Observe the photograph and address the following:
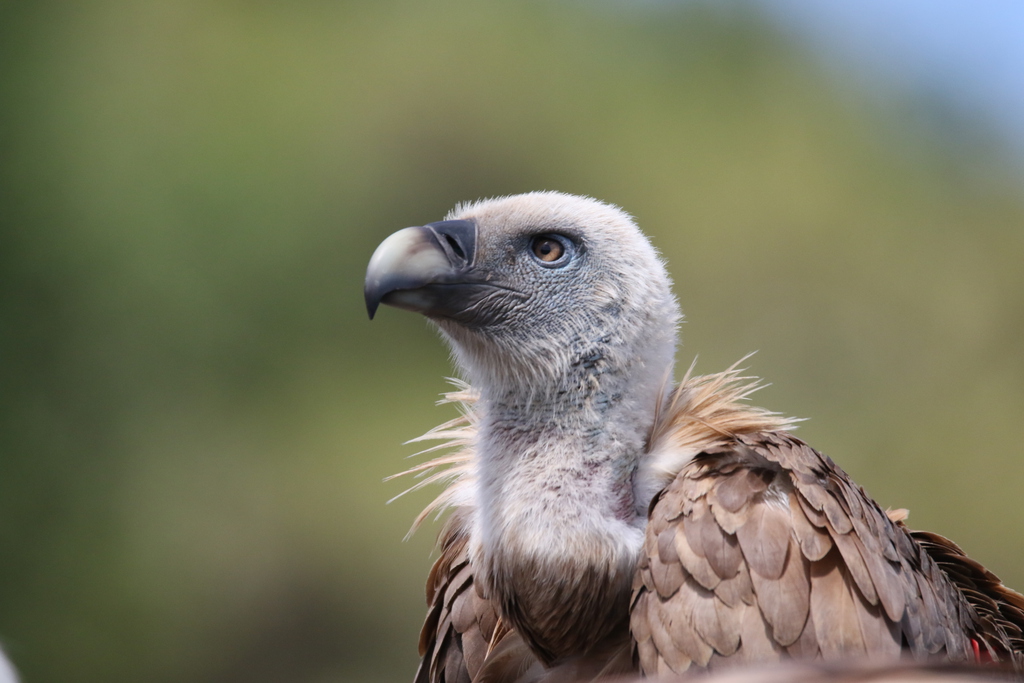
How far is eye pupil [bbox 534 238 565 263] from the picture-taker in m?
1.99

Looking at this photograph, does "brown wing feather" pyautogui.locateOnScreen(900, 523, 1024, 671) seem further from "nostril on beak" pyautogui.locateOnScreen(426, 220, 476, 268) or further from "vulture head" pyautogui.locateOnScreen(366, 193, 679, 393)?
"nostril on beak" pyautogui.locateOnScreen(426, 220, 476, 268)

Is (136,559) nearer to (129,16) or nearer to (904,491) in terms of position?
(129,16)

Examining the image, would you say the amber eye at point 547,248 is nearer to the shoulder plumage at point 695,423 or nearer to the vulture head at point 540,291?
the vulture head at point 540,291

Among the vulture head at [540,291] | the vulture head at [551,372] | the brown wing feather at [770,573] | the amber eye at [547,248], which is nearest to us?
the brown wing feather at [770,573]

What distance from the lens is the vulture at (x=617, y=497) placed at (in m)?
1.56

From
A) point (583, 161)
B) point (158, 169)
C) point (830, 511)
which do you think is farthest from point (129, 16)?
point (830, 511)

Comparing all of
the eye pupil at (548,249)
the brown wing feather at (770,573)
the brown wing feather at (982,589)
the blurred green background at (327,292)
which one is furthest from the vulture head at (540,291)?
the blurred green background at (327,292)

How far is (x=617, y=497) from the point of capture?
175 cm

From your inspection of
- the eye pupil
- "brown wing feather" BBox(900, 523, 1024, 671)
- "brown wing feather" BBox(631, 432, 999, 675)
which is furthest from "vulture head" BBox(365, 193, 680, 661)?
"brown wing feather" BBox(900, 523, 1024, 671)

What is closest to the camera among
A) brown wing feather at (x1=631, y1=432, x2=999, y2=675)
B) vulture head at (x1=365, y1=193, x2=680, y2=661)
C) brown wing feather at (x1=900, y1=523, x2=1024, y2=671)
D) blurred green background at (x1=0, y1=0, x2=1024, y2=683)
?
brown wing feather at (x1=631, y1=432, x2=999, y2=675)

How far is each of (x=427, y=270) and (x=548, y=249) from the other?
31cm

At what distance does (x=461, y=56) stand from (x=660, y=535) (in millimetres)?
6555

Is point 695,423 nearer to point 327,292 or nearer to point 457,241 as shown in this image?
point 457,241

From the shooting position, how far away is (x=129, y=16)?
23.0ft
